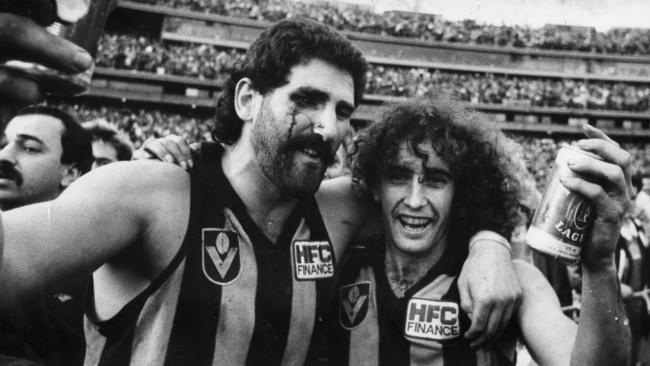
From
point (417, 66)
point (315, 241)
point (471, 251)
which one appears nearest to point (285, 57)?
point (315, 241)

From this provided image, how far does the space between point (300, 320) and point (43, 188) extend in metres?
2.18

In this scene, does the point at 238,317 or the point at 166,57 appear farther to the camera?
the point at 166,57

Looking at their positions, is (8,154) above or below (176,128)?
below

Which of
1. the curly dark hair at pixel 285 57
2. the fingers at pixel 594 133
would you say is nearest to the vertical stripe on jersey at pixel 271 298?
the curly dark hair at pixel 285 57

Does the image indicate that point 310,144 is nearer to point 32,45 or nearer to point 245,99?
point 245,99

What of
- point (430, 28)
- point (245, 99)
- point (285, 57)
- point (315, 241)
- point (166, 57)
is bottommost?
point (315, 241)

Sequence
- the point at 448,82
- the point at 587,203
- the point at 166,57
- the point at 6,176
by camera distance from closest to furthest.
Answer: the point at 587,203 < the point at 6,176 < the point at 166,57 < the point at 448,82

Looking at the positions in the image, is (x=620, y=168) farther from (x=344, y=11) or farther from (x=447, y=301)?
(x=344, y=11)

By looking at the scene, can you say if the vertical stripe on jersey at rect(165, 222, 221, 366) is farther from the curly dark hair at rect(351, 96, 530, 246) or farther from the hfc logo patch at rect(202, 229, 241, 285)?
the curly dark hair at rect(351, 96, 530, 246)

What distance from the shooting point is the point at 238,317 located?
181 centimetres

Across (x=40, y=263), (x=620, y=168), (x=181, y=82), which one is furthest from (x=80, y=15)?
(x=181, y=82)

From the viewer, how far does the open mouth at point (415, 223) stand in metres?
2.10

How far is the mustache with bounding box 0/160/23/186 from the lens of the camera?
10.3ft

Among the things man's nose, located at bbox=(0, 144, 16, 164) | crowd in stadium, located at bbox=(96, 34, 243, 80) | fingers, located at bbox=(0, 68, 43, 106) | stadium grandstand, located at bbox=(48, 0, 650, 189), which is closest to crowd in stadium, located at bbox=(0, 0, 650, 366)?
fingers, located at bbox=(0, 68, 43, 106)
